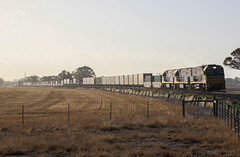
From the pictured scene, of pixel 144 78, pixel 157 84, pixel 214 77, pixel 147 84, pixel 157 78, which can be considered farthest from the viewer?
pixel 144 78

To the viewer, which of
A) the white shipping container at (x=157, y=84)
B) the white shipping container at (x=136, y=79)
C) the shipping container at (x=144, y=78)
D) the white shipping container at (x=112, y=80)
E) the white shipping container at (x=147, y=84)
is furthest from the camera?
the white shipping container at (x=112, y=80)

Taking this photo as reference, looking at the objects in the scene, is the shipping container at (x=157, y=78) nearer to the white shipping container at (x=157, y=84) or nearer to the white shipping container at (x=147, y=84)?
the white shipping container at (x=157, y=84)

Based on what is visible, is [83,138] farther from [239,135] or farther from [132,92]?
[132,92]

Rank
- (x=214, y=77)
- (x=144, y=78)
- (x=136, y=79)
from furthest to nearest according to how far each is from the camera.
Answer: (x=136, y=79)
(x=144, y=78)
(x=214, y=77)

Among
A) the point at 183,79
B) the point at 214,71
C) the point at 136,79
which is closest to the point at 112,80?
the point at 136,79

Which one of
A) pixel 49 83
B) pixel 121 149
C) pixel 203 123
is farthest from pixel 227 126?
pixel 49 83

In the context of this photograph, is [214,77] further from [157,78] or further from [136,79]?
[136,79]

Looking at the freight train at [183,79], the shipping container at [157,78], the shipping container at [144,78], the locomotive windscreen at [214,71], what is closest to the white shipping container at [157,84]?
the freight train at [183,79]

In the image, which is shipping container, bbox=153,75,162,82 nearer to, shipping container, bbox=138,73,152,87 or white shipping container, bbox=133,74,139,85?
shipping container, bbox=138,73,152,87

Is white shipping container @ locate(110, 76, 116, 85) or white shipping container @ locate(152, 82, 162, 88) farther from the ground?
white shipping container @ locate(110, 76, 116, 85)

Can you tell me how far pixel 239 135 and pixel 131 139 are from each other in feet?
18.2

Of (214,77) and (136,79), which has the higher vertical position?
(136,79)

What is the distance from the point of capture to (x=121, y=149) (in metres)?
11.8

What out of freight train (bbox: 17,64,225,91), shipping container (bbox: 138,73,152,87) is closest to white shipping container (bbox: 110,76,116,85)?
freight train (bbox: 17,64,225,91)
